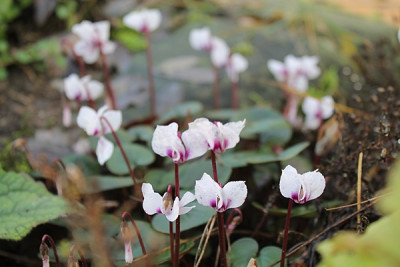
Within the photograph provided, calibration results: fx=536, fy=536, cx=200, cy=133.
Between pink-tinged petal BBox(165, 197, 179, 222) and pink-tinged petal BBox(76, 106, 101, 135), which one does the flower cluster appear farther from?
pink-tinged petal BBox(165, 197, 179, 222)

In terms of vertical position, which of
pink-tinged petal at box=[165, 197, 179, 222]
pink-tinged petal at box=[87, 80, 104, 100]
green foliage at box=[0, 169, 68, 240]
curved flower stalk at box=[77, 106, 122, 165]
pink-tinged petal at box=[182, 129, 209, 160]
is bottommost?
green foliage at box=[0, 169, 68, 240]

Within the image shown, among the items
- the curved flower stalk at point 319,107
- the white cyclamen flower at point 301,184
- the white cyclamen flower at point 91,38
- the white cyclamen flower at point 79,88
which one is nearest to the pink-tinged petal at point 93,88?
the white cyclamen flower at point 79,88

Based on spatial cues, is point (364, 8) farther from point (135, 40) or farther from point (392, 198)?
point (392, 198)

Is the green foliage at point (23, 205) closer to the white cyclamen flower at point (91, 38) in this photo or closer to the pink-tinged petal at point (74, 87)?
the pink-tinged petal at point (74, 87)

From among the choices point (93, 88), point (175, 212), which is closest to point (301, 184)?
point (175, 212)

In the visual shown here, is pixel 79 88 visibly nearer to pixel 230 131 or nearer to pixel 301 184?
pixel 230 131

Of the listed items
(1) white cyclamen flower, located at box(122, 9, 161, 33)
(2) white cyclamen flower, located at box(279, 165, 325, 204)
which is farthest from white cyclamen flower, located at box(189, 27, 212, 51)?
(2) white cyclamen flower, located at box(279, 165, 325, 204)

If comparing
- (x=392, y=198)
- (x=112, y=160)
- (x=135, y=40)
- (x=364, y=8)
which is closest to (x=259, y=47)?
(x=135, y=40)
